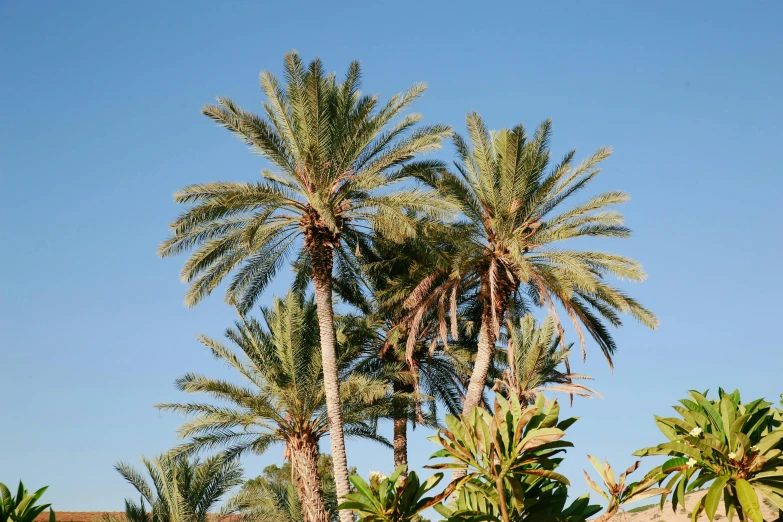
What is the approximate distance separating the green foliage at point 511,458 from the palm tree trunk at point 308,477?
10.3 metres

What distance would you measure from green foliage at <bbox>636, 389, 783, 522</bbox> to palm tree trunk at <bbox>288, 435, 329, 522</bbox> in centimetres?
1161

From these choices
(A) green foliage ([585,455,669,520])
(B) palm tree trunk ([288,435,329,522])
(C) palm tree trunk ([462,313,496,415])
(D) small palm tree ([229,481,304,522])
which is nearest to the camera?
(A) green foliage ([585,455,669,520])

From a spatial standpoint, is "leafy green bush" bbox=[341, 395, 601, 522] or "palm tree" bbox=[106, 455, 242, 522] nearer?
"leafy green bush" bbox=[341, 395, 601, 522]

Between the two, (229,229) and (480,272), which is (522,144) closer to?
(480,272)

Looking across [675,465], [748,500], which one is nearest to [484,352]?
[675,465]

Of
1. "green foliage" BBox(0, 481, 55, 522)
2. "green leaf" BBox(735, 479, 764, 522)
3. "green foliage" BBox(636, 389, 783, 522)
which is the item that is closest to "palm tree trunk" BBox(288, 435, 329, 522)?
"green foliage" BBox(0, 481, 55, 522)

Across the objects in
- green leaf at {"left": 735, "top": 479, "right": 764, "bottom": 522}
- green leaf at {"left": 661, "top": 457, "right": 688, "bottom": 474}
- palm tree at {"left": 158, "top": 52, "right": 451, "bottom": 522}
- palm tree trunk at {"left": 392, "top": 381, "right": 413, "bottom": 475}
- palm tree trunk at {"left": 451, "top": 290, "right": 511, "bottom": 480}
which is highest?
palm tree at {"left": 158, "top": 52, "right": 451, "bottom": 522}

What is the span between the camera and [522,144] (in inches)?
857

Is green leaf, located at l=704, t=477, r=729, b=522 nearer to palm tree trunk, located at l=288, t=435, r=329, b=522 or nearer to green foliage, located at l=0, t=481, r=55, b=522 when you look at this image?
green foliage, located at l=0, t=481, r=55, b=522

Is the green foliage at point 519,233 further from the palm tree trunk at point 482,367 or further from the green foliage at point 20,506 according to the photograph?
the green foliage at point 20,506

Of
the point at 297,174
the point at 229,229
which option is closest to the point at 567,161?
the point at 297,174

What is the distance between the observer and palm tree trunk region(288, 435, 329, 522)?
70.0 ft

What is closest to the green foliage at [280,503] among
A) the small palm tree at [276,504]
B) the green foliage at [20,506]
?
the small palm tree at [276,504]

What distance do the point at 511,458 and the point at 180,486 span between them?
14321 millimetres
